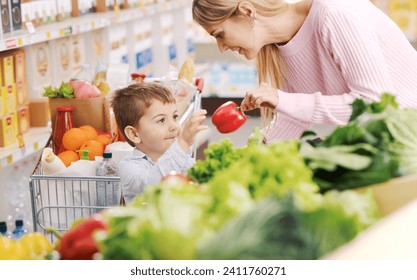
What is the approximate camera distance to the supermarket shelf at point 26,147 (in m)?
3.99

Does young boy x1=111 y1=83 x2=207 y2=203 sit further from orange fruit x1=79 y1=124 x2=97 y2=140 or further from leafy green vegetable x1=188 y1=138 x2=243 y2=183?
leafy green vegetable x1=188 y1=138 x2=243 y2=183

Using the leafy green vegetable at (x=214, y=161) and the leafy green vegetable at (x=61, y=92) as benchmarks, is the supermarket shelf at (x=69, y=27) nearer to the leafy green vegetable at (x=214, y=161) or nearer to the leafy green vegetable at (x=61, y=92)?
the leafy green vegetable at (x=61, y=92)

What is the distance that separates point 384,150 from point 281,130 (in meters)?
1.45

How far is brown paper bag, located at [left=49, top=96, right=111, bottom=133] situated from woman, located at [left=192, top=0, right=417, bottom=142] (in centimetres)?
100

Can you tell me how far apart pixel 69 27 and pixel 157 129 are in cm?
183

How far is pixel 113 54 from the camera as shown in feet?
21.9

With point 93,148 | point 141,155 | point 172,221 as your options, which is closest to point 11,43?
point 93,148

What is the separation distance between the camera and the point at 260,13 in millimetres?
2852

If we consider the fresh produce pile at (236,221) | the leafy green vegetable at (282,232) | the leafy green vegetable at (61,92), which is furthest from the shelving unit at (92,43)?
the leafy green vegetable at (282,232)

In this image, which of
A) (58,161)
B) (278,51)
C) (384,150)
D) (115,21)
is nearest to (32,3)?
(115,21)

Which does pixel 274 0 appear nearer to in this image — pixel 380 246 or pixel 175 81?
pixel 175 81

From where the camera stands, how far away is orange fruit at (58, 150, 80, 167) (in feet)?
11.4

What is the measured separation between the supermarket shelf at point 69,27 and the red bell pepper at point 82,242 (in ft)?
8.41

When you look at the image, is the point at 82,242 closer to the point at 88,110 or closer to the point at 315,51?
the point at 315,51
